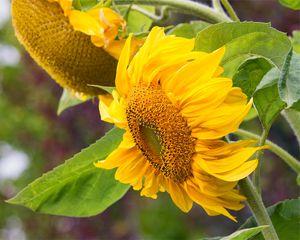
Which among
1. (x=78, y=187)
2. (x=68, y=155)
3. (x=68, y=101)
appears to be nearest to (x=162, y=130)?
(x=78, y=187)

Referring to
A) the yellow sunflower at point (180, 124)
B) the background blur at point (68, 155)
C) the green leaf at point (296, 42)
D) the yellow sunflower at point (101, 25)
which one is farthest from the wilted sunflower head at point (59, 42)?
the background blur at point (68, 155)

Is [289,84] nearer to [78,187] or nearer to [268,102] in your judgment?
[268,102]

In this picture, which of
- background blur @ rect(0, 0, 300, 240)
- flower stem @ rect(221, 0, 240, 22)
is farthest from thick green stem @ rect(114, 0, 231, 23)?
background blur @ rect(0, 0, 300, 240)

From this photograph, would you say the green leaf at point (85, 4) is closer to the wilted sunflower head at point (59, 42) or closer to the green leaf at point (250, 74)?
the wilted sunflower head at point (59, 42)

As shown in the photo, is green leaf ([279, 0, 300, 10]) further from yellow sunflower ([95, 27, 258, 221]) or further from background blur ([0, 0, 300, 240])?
background blur ([0, 0, 300, 240])

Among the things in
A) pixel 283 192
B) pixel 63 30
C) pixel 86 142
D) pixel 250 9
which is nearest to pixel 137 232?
pixel 86 142

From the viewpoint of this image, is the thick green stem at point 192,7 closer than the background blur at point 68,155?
Yes
